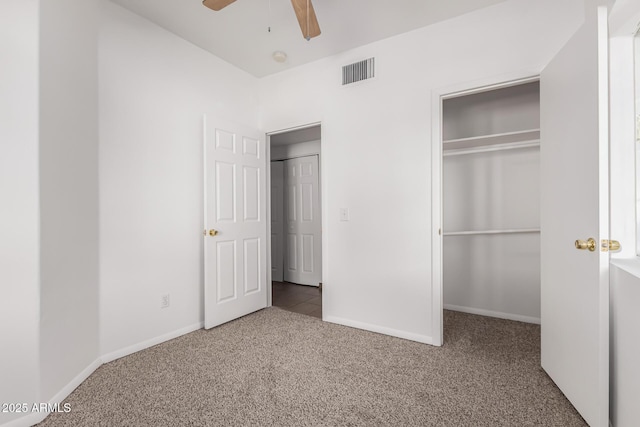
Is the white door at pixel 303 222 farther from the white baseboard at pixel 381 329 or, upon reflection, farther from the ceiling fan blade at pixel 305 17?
the ceiling fan blade at pixel 305 17

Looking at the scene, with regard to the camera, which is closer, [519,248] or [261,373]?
[261,373]

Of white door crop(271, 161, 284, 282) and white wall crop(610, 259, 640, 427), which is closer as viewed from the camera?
white wall crop(610, 259, 640, 427)

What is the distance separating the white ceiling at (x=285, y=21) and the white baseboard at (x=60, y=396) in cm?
265

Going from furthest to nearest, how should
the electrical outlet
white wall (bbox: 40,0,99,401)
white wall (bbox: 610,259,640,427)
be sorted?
1. the electrical outlet
2. white wall (bbox: 40,0,99,401)
3. white wall (bbox: 610,259,640,427)

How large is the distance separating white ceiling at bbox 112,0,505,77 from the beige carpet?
2.64m

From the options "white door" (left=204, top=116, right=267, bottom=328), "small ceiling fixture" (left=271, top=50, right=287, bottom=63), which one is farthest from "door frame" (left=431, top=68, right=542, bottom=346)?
"white door" (left=204, top=116, right=267, bottom=328)

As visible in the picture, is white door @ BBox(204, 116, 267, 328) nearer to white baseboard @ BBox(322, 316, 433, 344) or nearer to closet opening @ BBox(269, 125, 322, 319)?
white baseboard @ BBox(322, 316, 433, 344)

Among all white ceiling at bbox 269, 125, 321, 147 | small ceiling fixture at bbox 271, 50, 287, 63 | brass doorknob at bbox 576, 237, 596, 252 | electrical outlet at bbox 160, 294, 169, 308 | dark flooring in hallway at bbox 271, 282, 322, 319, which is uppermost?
small ceiling fixture at bbox 271, 50, 287, 63

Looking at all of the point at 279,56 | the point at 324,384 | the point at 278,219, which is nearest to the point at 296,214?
the point at 278,219

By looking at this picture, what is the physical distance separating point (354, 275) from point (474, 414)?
1.45 m

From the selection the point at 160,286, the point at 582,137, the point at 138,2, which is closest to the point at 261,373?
the point at 160,286

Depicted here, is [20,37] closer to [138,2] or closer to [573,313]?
[138,2]

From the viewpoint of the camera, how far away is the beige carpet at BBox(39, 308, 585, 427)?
153cm

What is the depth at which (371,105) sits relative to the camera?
2717 mm
